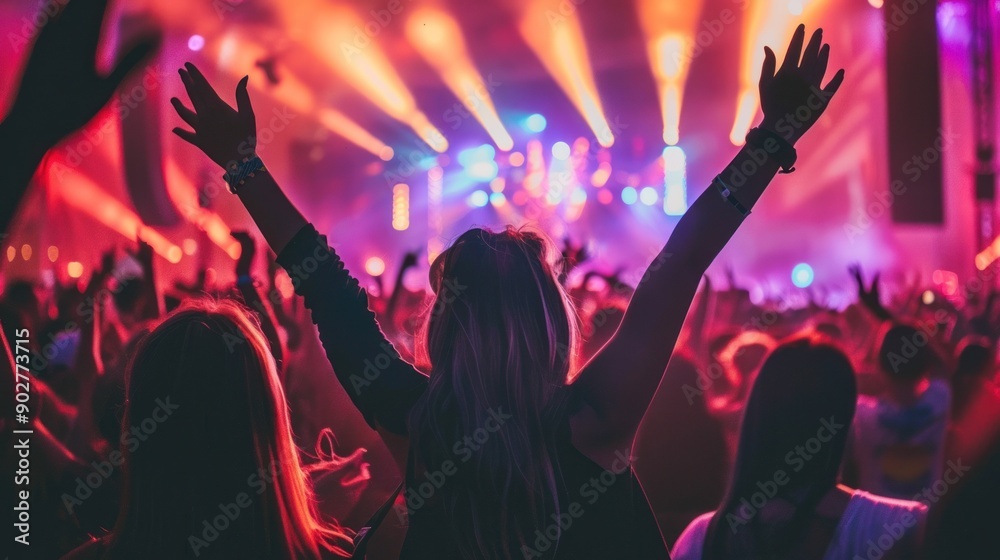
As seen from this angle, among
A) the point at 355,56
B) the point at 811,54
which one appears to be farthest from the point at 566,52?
the point at 811,54

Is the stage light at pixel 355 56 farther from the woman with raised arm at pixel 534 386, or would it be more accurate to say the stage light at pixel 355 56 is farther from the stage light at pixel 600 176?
the woman with raised arm at pixel 534 386

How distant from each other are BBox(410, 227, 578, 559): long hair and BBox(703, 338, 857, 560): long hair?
2.40ft

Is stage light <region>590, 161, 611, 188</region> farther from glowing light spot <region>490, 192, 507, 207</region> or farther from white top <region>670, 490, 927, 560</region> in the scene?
white top <region>670, 490, 927, 560</region>

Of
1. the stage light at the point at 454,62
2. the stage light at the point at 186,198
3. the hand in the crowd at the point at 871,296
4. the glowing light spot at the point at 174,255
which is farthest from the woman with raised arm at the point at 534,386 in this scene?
the glowing light spot at the point at 174,255

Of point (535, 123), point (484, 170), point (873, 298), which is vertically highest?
point (535, 123)

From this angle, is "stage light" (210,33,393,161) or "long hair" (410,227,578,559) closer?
"long hair" (410,227,578,559)

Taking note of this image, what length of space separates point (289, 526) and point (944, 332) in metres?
4.46

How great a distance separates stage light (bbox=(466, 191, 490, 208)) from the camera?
42.4 ft

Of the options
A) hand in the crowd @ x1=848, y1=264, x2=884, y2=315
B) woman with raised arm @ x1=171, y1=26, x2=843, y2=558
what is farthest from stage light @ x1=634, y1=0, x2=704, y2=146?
woman with raised arm @ x1=171, y1=26, x2=843, y2=558

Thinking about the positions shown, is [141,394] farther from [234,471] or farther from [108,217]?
[108,217]

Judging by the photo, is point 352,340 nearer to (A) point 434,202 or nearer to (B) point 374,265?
(A) point 434,202

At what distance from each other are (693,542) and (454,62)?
9912mm

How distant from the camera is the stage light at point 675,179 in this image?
1186 cm

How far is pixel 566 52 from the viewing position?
10.4 m
